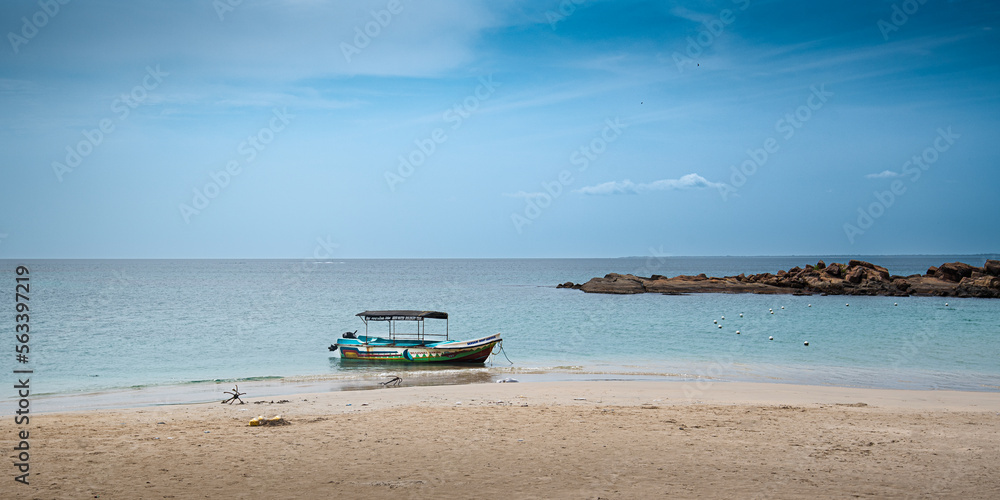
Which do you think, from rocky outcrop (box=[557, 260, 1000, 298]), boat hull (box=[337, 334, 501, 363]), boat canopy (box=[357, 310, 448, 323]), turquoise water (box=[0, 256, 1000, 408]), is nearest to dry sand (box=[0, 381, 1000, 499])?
turquoise water (box=[0, 256, 1000, 408])

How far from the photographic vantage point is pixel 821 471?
8.90m

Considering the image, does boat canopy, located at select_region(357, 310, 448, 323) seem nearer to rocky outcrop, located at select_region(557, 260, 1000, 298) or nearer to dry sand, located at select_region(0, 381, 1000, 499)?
dry sand, located at select_region(0, 381, 1000, 499)

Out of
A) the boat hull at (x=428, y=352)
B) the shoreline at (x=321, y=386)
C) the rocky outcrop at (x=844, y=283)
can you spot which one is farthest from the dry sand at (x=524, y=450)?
the rocky outcrop at (x=844, y=283)

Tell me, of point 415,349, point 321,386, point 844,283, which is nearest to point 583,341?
point 415,349

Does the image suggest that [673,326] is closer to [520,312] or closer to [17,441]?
[520,312]

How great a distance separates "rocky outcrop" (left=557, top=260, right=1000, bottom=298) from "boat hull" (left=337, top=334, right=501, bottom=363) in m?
44.6

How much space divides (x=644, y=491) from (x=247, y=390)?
555 inches

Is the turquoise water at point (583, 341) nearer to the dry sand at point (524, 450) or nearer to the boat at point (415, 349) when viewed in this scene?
the boat at point (415, 349)

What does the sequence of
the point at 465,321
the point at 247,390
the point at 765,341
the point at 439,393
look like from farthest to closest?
1. the point at 465,321
2. the point at 765,341
3. the point at 247,390
4. the point at 439,393

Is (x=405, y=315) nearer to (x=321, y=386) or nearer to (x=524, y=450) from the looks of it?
(x=321, y=386)

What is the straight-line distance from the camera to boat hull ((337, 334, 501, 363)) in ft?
81.4

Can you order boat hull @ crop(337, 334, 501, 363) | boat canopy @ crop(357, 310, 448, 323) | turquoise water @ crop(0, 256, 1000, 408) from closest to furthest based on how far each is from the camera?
turquoise water @ crop(0, 256, 1000, 408), boat hull @ crop(337, 334, 501, 363), boat canopy @ crop(357, 310, 448, 323)

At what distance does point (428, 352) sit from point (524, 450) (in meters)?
15.3

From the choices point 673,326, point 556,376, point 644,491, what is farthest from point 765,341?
point 644,491
